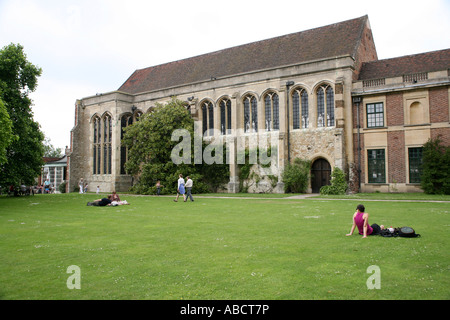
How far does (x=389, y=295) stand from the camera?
4293 millimetres

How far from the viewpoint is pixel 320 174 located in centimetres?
2712

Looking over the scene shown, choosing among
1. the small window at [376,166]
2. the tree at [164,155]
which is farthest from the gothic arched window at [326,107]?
the tree at [164,155]

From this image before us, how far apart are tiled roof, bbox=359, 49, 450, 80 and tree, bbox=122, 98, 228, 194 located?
574 inches

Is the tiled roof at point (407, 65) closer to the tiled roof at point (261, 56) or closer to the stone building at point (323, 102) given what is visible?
the stone building at point (323, 102)

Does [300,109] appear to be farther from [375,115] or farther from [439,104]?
[439,104]

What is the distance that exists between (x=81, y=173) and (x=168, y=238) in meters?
34.3

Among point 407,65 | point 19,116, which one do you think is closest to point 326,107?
point 407,65

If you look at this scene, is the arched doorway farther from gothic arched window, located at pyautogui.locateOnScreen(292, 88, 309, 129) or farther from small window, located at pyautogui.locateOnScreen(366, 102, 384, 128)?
small window, located at pyautogui.locateOnScreen(366, 102, 384, 128)

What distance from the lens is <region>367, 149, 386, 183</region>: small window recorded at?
2522 centimetres

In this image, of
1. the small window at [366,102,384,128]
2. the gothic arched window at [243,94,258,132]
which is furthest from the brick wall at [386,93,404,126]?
the gothic arched window at [243,94,258,132]

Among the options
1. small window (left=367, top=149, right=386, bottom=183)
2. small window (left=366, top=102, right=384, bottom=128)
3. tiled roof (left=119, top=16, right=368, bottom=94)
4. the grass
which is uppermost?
tiled roof (left=119, top=16, right=368, bottom=94)

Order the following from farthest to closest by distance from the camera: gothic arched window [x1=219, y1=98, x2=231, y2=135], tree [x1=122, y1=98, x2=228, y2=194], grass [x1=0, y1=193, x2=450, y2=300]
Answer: gothic arched window [x1=219, y1=98, x2=231, y2=135], tree [x1=122, y1=98, x2=228, y2=194], grass [x1=0, y1=193, x2=450, y2=300]

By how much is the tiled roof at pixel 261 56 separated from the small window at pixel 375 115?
14.5 ft
